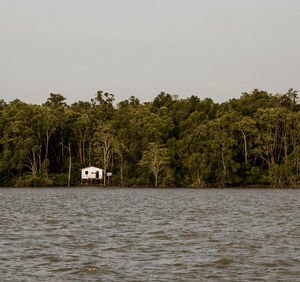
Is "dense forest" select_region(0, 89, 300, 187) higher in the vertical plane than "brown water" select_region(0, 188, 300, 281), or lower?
higher

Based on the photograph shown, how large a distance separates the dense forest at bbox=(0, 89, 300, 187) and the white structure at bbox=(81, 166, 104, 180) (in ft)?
6.71

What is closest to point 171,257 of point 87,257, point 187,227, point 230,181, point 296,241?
point 87,257

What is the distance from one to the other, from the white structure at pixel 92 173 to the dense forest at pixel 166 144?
6.71 feet

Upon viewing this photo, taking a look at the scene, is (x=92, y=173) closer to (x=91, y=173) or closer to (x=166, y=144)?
(x=91, y=173)

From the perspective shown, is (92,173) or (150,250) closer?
(150,250)

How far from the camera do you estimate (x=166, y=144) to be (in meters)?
119

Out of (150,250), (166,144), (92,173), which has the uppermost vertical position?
(166,144)

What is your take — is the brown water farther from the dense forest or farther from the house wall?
the house wall

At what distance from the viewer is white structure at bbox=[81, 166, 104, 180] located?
120125mm

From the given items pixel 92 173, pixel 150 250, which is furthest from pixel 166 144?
pixel 150 250

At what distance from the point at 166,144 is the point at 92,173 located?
1776cm

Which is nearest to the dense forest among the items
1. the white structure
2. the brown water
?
the white structure

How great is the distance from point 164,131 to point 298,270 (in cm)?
10470

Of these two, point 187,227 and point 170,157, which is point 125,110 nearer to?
point 170,157
